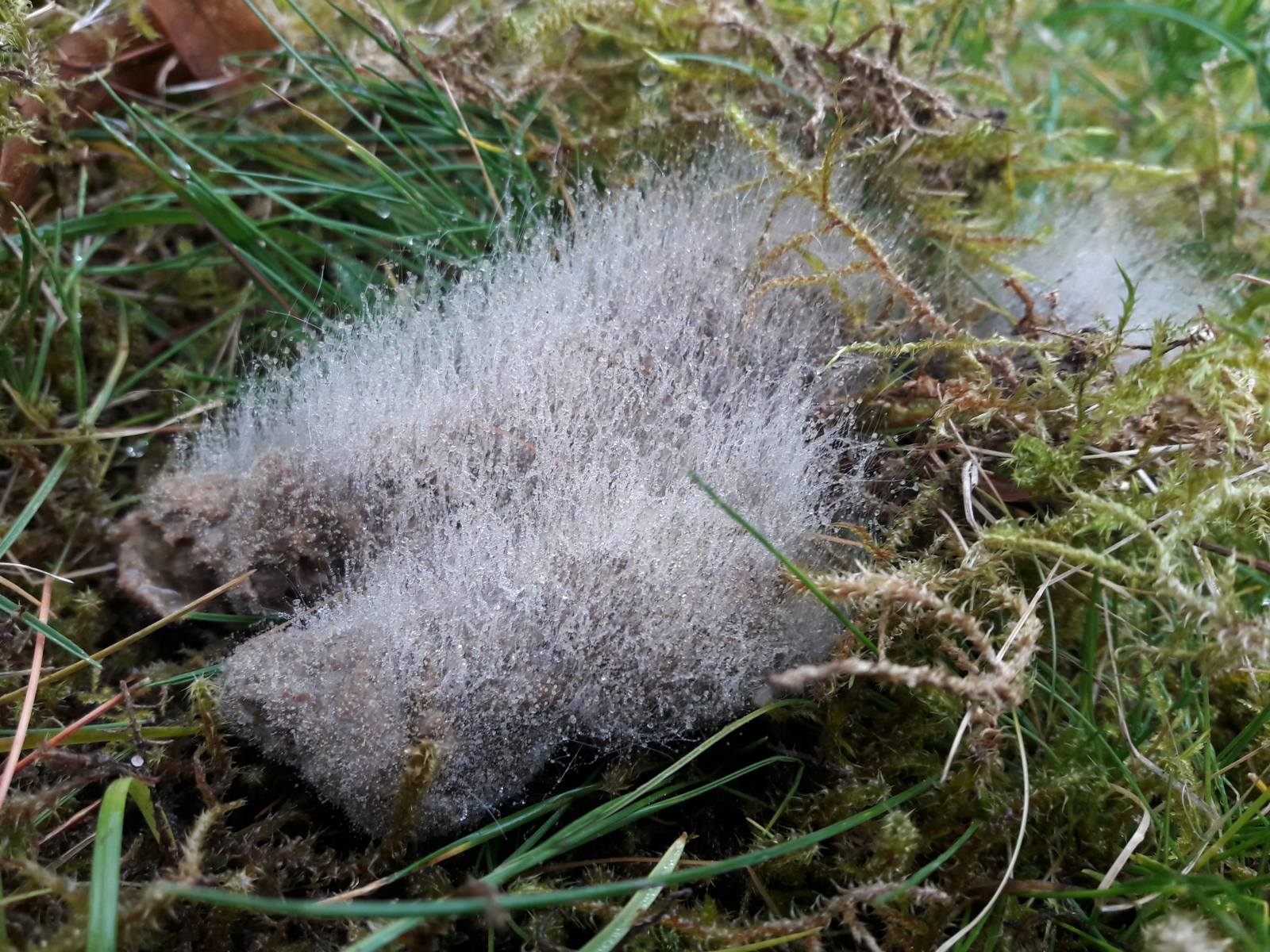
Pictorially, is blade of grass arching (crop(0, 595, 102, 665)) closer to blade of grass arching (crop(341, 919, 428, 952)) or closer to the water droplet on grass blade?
blade of grass arching (crop(341, 919, 428, 952))

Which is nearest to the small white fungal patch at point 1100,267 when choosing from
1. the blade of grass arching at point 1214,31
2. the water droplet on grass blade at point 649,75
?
the blade of grass arching at point 1214,31

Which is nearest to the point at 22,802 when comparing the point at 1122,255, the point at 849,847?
the point at 849,847

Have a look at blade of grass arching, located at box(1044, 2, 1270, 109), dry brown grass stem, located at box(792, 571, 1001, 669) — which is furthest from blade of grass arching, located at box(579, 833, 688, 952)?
blade of grass arching, located at box(1044, 2, 1270, 109)

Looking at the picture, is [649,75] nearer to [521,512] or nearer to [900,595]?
[521,512]

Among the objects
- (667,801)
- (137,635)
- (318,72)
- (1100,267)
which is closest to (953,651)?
(667,801)

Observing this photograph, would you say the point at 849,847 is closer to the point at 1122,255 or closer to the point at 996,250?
the point at 996,250

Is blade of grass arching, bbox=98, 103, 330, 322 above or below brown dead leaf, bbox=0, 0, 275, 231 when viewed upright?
below
